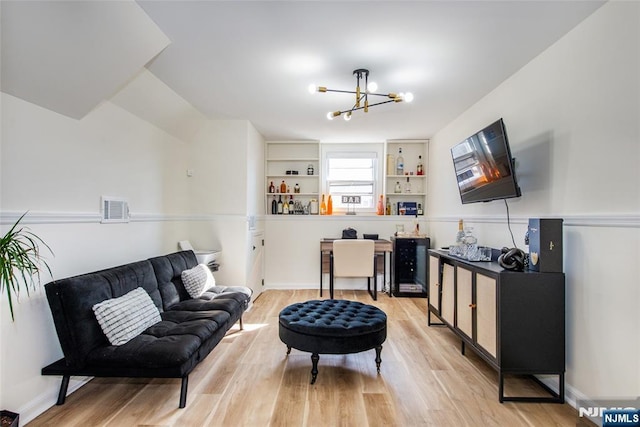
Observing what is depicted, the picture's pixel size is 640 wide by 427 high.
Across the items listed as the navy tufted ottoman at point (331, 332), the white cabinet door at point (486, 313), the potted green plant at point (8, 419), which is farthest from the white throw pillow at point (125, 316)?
the white cabinet door at point (486, 313)

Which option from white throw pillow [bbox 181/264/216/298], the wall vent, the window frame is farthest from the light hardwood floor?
the window frame

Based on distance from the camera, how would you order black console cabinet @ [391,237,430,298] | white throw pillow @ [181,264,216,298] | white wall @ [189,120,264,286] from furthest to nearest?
black console cabinet @ [391,237,430,298] → white wall @ [189,120,264,286] → white throw pillow @ [181,264,216,298]

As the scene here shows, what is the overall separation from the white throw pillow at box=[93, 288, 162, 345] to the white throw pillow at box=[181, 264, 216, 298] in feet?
2.26

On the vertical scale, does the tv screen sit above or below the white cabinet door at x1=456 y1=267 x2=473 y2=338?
above

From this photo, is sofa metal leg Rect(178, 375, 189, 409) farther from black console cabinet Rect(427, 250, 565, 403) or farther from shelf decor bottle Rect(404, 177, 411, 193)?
shelf decor bottle Rect(404, 177, 411, 193)

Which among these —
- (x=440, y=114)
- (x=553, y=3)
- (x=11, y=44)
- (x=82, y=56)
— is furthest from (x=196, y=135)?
(x=553, y=3)

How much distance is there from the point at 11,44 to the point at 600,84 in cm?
327

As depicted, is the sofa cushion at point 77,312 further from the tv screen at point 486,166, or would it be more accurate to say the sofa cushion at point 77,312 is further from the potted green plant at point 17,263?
the tv screen at point 486,166

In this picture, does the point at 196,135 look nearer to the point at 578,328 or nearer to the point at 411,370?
the point at 411,370

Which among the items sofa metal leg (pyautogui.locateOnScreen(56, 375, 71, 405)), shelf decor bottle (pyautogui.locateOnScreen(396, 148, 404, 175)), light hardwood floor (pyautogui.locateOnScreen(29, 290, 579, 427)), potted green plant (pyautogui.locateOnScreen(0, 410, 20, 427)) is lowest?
light hardwood floor (pyautogui.locateOnScreen(29, 290, 579, 427))

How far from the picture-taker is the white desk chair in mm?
4402

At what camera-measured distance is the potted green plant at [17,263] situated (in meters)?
1.50

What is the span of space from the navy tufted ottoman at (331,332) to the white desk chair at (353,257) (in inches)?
70.5

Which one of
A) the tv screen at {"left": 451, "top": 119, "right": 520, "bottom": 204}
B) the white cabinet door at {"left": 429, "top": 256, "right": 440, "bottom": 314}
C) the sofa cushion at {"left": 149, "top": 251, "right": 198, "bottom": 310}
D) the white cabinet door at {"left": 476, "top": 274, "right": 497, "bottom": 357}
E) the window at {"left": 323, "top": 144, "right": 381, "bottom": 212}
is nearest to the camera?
the white cabinet door at {"left": 476, "top": 274, "right": 497, "bottom": 357}
